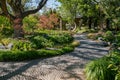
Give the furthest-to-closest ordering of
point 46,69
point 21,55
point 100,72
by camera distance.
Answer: point 21,55, point 46,69, point 100,72

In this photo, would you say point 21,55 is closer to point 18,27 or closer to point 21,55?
point 21,55

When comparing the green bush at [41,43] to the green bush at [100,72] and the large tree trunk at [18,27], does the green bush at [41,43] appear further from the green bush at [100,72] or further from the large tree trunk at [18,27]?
the green bush at [100,72]

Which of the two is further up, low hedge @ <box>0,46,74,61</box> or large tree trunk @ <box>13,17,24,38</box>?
large tree trunk @ <box>13,17,24,38</box>

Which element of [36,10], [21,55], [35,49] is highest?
[36,10]

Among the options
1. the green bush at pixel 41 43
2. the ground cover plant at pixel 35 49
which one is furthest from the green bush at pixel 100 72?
the green bush at pixel 41 43

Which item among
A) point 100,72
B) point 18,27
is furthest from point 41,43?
point 100,72

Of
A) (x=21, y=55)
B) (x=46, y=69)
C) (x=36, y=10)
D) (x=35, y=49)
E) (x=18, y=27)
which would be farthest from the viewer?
(x=36, y=10)

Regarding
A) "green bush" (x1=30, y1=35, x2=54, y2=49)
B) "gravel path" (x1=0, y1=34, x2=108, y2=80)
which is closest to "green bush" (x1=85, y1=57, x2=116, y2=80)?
"gravel path" (x1=0, y1=34, x2=108, y2=80)

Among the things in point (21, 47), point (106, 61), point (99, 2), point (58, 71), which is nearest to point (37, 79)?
point (58, 71)

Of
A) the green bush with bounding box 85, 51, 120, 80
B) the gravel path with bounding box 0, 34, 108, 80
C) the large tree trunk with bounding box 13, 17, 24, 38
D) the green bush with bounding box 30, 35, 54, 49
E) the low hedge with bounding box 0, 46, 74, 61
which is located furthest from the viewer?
the large tree trunk with bounding box 13, 17, 24, 38

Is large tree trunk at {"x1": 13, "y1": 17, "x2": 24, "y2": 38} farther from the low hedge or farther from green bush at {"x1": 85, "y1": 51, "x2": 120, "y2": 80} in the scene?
green bush at {"x1": 85, "y1": 51, "x2": 120, "y2": 80}

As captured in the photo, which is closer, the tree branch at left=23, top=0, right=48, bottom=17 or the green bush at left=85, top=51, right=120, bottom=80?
the green bush at left=85, top=51, right=120, bottom=80

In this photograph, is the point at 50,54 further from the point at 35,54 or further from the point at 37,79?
the point at 37,79

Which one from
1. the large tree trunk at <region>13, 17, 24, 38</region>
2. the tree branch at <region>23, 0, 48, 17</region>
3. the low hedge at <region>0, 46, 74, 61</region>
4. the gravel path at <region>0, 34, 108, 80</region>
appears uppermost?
the tree branch at <region>23, 0, 48, 17</region>
